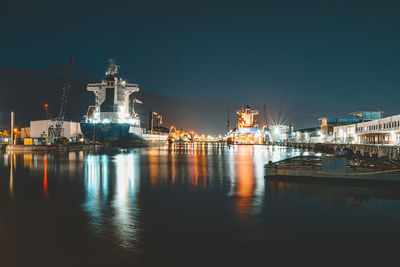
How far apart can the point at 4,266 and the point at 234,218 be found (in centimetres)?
681

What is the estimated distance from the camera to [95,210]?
12.0 m

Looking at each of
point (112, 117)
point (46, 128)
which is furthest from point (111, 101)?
point (46, 128)

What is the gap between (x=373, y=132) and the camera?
57.9 meters

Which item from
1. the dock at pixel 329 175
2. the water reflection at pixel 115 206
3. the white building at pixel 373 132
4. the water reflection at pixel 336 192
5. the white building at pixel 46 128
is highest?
the white building at pixel 46 128

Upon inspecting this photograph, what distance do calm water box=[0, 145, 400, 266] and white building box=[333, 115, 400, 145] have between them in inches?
1674

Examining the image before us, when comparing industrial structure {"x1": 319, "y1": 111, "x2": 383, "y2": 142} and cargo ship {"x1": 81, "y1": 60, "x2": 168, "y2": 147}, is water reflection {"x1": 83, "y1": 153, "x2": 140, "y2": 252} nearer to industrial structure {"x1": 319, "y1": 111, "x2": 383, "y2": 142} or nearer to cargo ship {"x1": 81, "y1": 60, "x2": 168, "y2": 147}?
cargo ship {"x1": 81, "y1": 60, "x2": 168, "y2": 147}

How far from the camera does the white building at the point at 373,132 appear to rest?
2073 inches

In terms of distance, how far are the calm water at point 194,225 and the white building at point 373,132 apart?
42.5 metres

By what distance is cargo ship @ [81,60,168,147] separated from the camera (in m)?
85.8

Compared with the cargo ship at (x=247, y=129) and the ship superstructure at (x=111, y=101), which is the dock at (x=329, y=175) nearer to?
A: the ship superstructure at (x=111, y=101)

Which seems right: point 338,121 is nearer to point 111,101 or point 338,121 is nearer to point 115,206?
point 111,101

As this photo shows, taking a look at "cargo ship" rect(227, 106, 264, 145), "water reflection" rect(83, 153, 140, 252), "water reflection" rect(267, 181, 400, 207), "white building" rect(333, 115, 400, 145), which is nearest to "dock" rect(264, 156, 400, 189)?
"water reflection" rect(267, 181, 400, 207)

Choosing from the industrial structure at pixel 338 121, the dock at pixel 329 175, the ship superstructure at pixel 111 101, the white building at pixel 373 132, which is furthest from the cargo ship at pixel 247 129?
the dock at pixel 329 175

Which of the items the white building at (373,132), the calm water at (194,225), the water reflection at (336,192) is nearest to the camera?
the calm water at (194,225)
